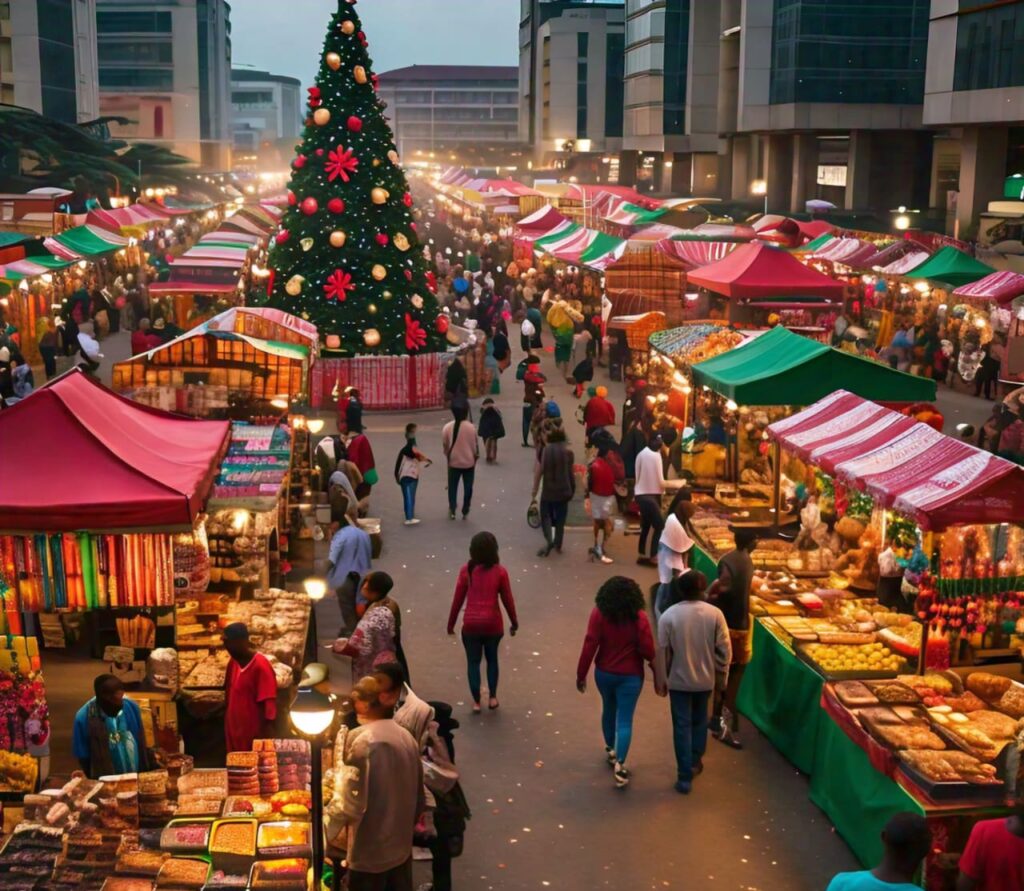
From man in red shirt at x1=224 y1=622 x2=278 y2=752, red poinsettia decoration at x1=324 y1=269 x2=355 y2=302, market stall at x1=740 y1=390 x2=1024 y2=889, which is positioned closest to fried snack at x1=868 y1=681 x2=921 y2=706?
market stall at x1=740 y1=390 x2=1024 y2=889

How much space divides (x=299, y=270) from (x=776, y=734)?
56.9ft

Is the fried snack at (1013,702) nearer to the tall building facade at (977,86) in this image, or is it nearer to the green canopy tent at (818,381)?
the green canopy tent at (818,381)

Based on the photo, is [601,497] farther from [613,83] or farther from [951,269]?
[613,83]

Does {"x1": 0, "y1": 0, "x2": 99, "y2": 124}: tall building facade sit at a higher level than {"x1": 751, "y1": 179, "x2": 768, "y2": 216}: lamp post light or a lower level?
higher

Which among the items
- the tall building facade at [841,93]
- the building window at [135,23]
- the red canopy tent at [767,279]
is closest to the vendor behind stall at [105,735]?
the red canopy tent at [767,279]

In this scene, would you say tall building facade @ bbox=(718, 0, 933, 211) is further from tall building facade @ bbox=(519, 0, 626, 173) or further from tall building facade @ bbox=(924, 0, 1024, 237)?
tall building facade @ bbox=(519, 0, 626, 173)

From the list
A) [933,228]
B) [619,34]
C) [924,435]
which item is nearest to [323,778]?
[924,435]

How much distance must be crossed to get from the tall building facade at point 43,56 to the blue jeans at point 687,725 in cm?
8373

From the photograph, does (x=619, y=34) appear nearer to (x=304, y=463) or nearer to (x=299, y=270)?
(x=299, y=270)

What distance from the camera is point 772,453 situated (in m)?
14.7

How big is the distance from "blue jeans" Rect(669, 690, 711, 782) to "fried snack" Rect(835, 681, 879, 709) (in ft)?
2.73

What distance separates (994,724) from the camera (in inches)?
333

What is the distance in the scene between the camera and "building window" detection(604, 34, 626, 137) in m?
114

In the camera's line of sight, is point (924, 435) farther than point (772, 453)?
No
